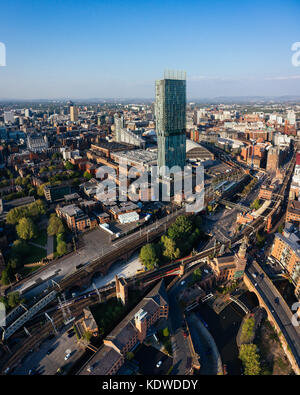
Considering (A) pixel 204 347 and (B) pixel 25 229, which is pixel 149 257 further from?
(B) pixel 25 229

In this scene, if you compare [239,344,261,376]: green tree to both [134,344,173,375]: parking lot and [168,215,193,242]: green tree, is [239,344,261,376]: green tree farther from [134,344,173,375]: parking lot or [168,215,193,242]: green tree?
[168,215,193,242]: green tree

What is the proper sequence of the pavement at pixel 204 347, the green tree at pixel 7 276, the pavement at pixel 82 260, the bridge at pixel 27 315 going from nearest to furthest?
the pavement at pixel 204 347 < the bridge at pixel 27 315 < the pavement at pixel 82 260 < the green tree at pixel 7 276

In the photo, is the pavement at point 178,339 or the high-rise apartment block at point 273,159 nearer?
the pavement at point 178,339

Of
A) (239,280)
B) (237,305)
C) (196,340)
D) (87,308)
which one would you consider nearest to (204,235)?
(239,280)

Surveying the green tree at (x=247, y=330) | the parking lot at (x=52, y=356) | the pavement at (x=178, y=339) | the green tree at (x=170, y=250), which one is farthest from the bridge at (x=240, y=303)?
the parking lot at (x=52, y=356)

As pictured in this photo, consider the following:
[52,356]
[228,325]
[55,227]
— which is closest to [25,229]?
[55,227]

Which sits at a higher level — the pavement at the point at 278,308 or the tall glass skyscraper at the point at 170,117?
the tall glass skyscraper at the point at 170,117

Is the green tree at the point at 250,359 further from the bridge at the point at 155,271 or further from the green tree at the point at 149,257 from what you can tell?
the green tree at the point at 149,257

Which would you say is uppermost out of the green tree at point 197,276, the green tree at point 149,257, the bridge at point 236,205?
the bridge at point 236,205

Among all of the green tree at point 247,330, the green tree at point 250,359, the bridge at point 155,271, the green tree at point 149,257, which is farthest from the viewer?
the green tree at point 149,257
